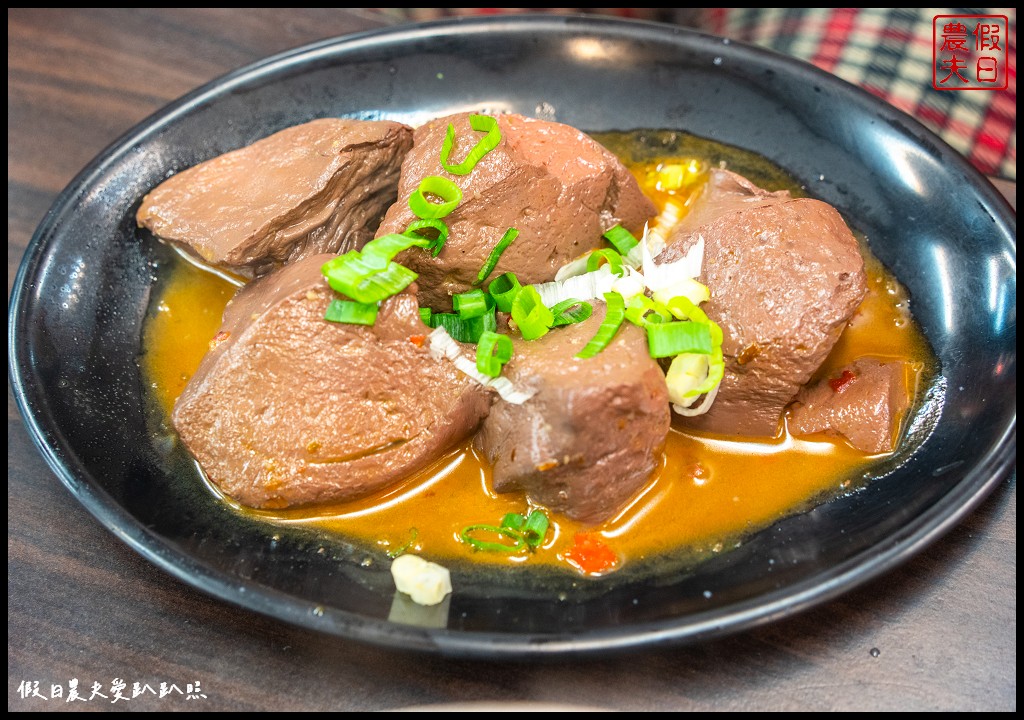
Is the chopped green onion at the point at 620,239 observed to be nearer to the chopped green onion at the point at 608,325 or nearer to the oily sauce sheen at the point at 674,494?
the chopped green onion at the point at 608,325

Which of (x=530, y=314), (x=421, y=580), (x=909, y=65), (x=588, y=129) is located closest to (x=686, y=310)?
(x=530, y=314)

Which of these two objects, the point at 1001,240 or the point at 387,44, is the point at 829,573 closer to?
the point at 1001,240

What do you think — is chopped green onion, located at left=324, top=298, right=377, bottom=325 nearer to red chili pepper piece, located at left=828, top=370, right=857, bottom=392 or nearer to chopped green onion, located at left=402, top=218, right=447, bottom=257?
chopped green onion, located at left=402, top=218, right=447, bottom=257

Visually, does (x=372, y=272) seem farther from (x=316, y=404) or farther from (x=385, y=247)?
(x=316, y=404)

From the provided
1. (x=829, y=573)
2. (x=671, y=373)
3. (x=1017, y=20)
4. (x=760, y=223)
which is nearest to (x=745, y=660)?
(x=829, y=573)

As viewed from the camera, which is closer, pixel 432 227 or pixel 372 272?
pixel 372 272

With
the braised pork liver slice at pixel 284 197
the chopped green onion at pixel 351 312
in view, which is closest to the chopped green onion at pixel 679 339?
the chopped green onion at pixel 351 312
